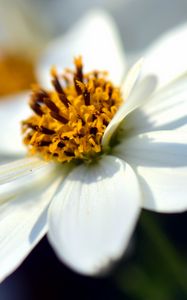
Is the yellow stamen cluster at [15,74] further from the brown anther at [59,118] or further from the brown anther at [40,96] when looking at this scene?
the brown anther at [59,118]

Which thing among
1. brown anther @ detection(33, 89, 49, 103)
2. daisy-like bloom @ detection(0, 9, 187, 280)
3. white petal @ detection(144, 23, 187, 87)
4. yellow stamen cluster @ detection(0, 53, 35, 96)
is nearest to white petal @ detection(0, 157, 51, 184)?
daisy-like bloom @ detection(0, 9, 187, 280)

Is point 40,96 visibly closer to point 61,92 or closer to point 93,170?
point 61,92

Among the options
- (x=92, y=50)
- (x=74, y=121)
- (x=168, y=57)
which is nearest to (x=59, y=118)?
(x=74, y=121)

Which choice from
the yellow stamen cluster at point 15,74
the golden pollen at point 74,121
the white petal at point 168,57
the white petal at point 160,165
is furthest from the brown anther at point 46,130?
the yellow stamen cluster at point 15,74

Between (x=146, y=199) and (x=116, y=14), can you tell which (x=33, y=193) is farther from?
(x=116, y=14)

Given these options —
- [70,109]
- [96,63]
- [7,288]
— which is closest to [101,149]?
[70,109]
